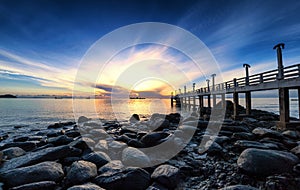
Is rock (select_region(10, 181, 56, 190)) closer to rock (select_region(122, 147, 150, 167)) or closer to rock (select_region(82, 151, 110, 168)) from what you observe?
rock (select_region(82, 151, 110, 168))

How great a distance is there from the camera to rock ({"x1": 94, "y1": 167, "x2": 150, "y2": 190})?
3.80m

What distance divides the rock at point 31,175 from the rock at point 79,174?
36 cm

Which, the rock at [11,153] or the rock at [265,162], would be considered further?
the rock at [11,153]

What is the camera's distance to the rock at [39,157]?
477 centimetres

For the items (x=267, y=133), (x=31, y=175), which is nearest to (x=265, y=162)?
(x=267, y=133)

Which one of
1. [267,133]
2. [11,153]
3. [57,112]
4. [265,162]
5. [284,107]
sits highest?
[284,107]

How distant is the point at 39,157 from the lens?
17.0 feet

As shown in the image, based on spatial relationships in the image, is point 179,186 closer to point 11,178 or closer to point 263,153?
point 263,153

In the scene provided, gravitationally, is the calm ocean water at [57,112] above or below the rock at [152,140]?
below

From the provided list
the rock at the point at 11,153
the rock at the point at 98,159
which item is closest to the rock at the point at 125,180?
the rock at the point at 98,159

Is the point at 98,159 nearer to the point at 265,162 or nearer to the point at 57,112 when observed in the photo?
the point at 265,162

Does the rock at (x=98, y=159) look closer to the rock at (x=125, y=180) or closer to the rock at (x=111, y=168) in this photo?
the rock at (x=111, y=168)

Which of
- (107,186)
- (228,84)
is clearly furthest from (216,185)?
(228,84)

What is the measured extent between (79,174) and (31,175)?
114cm
